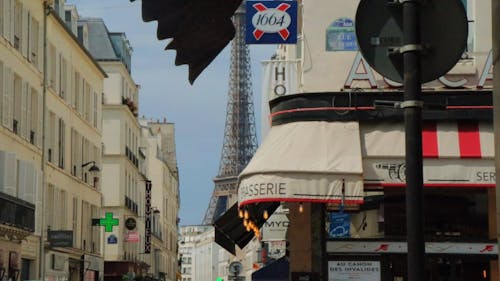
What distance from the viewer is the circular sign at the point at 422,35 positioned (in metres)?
4.07

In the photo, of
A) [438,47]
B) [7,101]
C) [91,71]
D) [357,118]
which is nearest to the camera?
[438,47]

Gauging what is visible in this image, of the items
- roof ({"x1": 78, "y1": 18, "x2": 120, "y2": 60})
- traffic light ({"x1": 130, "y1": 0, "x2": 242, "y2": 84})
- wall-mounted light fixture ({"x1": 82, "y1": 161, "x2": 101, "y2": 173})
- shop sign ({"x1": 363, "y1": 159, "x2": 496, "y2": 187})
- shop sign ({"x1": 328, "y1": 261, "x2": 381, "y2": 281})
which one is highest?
roof ({"x1": 78, "y1": 18, "x2": 120, "y2": 60})

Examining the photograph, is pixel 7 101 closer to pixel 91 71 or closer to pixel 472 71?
pixel 91 71

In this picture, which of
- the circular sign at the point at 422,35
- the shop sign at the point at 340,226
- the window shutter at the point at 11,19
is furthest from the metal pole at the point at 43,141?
the circular sign at the point at 422,35

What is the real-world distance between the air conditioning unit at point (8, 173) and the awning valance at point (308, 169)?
49.9 ft

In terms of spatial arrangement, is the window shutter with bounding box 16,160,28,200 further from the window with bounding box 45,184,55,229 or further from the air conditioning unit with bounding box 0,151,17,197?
the window with bounding box 45,184,55,229

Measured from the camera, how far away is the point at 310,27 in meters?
16.8

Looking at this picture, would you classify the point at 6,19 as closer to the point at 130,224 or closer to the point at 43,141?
the point at 43,141

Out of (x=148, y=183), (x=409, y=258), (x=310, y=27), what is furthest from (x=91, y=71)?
(x=409, y=258)

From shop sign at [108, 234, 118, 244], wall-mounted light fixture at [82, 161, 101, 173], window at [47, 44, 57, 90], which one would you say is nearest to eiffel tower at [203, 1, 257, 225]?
shop sign at [108, 234, 118, 244]

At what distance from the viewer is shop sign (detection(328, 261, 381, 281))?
15.7 meters

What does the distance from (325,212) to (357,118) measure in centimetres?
172

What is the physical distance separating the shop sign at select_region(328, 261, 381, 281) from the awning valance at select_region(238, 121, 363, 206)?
6.47 ft

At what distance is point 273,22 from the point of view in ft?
53.7
